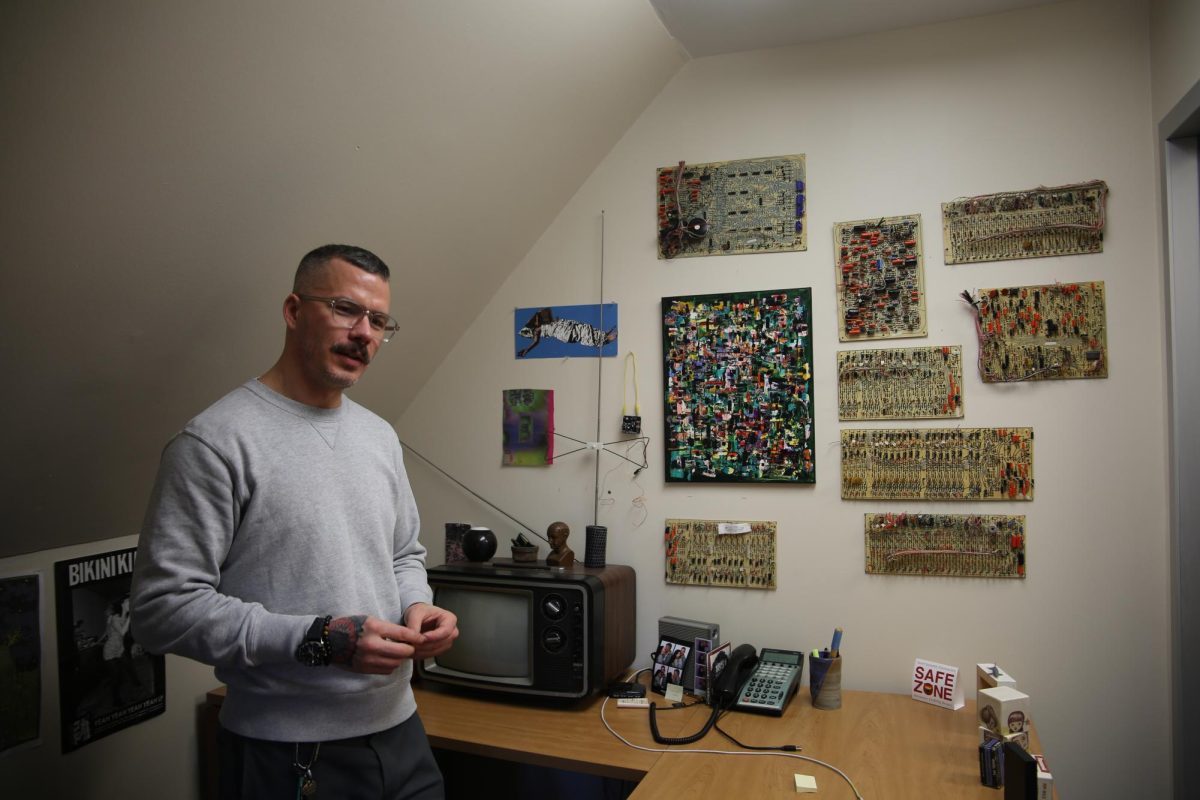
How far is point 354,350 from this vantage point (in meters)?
1.45

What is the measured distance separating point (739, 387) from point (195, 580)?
5.13ft

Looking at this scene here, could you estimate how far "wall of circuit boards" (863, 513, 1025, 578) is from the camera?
2086 mm

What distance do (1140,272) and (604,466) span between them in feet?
5.17

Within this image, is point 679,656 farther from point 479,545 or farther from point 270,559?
point 270,559

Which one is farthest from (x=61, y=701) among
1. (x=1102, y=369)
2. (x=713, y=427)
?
(x=1102, y=369)

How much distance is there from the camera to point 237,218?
1.61 meters

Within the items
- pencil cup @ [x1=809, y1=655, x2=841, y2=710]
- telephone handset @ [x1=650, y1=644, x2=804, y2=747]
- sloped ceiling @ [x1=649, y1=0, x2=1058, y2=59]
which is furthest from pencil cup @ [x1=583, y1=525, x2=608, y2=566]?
sloped ceiling @ [x1=649, y1=0, x2=1058, y2=59]

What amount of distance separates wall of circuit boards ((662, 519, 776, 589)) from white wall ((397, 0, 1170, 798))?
0.11 feet

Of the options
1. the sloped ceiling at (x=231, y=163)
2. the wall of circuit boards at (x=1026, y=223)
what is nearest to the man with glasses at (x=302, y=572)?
the sloped ceiling at (x=231, y=163)

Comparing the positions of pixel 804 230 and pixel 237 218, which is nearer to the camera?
pixel 237 218

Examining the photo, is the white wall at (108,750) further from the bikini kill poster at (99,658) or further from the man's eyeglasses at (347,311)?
the man's eyeglasses at (347,311)

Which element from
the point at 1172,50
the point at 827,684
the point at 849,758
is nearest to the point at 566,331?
the point at 827,684

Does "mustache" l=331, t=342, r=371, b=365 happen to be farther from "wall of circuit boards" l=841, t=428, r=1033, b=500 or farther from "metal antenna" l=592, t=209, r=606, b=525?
"wall of circuit boards" l=841, t=428, r=1033, b=500

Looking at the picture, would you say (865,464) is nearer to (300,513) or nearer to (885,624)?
(885,624)
